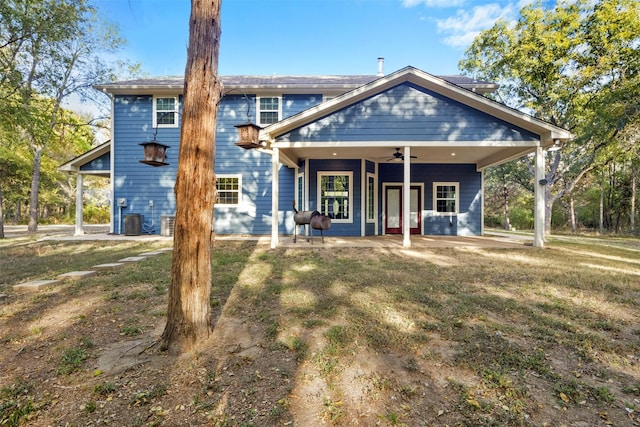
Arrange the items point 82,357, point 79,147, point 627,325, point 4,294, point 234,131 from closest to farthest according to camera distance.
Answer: point 82,357
point 627,325
point 4,294
point 234,131
point 79,147

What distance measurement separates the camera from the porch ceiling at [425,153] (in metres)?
8.78

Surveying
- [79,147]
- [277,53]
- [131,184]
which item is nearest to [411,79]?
[277,53]

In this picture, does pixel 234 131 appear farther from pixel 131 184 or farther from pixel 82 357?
pixel 82 357

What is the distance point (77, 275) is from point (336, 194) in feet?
24.1

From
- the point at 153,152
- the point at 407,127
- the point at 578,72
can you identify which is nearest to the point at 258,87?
the point at 153,152

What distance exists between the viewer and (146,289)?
4.33 metres

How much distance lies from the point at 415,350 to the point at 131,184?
1182cm

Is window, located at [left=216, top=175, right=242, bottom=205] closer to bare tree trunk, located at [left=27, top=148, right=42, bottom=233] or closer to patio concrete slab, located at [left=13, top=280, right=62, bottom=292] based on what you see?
patio concrete slab, located at [left=13, top=280, right=62, bottom=292]

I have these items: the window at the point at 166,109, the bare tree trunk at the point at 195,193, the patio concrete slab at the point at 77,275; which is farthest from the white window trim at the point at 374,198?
the bare tree trunk at the point at 195,193

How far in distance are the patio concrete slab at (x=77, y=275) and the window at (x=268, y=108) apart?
24.5ft

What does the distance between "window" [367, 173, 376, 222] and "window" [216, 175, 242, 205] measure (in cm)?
467

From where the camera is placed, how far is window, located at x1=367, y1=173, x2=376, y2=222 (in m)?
10.7

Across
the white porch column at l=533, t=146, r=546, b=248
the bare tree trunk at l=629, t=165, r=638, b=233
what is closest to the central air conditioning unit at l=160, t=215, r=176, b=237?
the white porch column at l=533, t=146, r=546, b=248

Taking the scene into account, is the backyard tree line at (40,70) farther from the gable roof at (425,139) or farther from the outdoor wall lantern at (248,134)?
the gable roof at (425,139)
